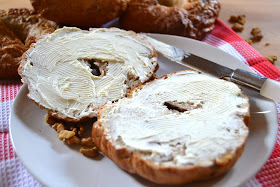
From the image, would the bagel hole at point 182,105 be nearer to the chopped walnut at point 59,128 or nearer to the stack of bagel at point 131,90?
the stack of bagel at point 131,90

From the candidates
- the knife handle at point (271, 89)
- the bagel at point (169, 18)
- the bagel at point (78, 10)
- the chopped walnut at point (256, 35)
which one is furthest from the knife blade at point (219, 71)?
the chopped walnut at point (256, 35)

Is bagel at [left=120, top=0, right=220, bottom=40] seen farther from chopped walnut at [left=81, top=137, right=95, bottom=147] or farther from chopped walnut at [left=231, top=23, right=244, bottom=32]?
chopped walnut at [left=81, top=137, right=95, bottom=147]

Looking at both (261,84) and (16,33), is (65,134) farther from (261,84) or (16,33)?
(16,33)

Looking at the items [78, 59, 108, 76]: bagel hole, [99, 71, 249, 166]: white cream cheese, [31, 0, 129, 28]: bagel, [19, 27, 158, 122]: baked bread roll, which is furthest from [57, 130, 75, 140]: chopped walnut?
[31, 0, 129, 28]: bagel

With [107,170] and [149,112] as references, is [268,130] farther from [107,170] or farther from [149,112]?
[107,170]

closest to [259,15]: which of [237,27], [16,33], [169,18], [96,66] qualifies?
[237,27]

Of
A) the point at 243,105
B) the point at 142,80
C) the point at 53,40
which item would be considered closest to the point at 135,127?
the point at 142,80
